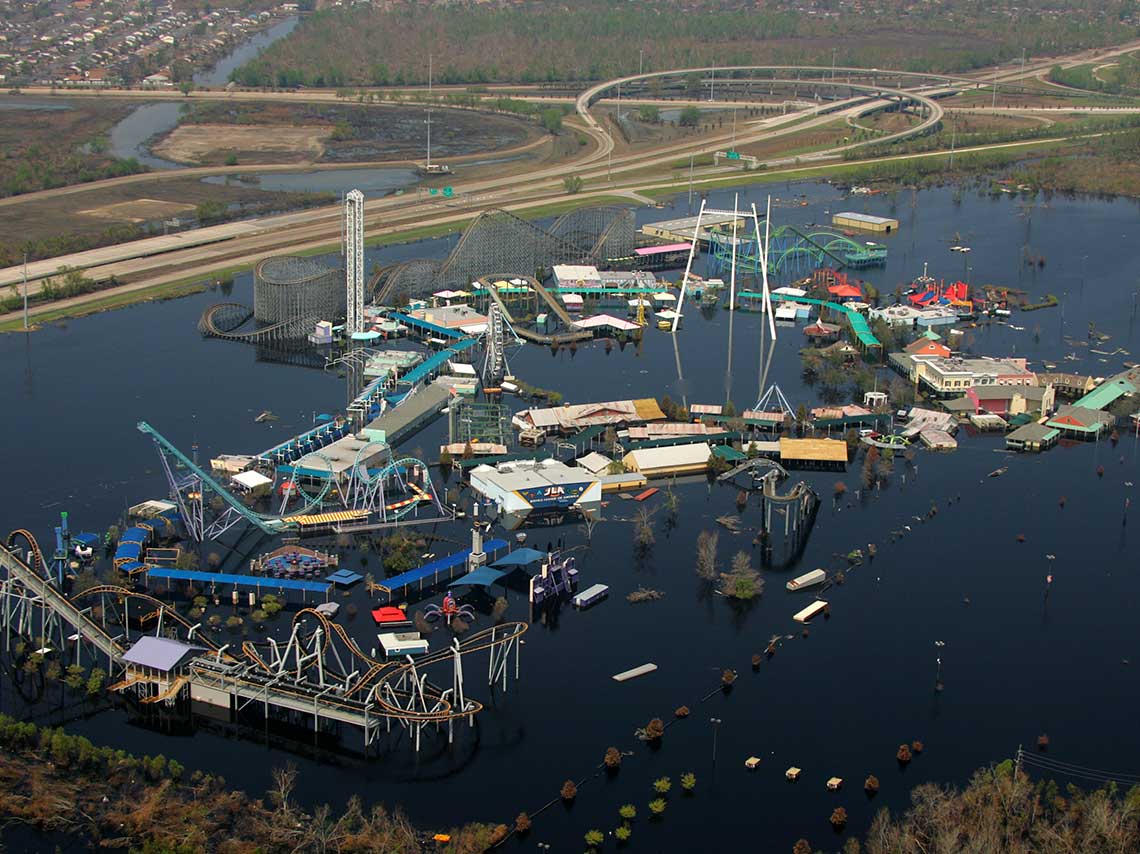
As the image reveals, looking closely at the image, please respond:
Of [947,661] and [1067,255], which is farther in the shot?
[1067,255]

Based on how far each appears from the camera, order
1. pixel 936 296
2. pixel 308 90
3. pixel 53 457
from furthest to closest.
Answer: pixel 308 90, pixel 936 296, pixel 53 457

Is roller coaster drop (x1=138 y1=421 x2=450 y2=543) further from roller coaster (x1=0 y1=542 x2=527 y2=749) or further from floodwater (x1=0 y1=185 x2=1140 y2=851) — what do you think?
roller coaster (x1=0 y1=542 x2=527 y2=749)

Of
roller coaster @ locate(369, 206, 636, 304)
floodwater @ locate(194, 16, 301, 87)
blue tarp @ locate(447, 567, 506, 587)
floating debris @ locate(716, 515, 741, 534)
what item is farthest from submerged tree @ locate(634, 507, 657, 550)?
floodwater @ locate(194, 16, 301, 87)

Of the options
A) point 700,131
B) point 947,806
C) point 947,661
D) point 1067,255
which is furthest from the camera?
point 700,131

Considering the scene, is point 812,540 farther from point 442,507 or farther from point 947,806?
point 947,806

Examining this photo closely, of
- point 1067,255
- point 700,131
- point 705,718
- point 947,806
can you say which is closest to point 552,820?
point 705,718

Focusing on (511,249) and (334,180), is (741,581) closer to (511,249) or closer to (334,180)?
(511,249)

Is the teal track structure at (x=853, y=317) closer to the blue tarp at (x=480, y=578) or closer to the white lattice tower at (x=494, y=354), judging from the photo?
the white lattice tower at (x=494, y=354)
